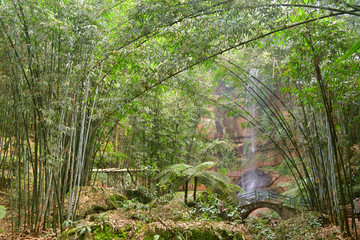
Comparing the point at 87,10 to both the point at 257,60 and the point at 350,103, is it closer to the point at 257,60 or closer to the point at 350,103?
the point at 350,103

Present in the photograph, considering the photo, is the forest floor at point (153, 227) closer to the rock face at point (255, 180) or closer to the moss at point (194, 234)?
the moss at point (194, 234)

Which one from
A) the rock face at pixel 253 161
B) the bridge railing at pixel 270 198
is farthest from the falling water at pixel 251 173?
the bridge railing at pixel 270 198

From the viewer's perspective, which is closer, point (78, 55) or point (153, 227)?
point (153, 227)

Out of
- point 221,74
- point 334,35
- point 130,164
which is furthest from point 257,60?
point 130,164

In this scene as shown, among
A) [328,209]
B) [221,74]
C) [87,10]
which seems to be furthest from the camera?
[221,74]

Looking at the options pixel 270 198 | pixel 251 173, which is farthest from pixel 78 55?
pixel 251 173

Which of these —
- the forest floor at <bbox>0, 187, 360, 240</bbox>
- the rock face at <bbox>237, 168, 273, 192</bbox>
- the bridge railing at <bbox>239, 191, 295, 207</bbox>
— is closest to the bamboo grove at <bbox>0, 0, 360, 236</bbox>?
the forest floor at <bbox>0, 187, 360, 240</bbox>

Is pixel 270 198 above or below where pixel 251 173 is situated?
below

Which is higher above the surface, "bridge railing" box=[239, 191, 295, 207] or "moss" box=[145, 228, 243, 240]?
"moss" box=[145, 228, 243, 240]

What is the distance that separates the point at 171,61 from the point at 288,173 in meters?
9.73

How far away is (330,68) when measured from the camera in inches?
124

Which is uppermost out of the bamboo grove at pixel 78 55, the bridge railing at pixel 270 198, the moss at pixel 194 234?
the bamboo grove at pixel 78 55

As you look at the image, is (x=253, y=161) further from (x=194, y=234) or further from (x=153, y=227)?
(x=153, y=227)

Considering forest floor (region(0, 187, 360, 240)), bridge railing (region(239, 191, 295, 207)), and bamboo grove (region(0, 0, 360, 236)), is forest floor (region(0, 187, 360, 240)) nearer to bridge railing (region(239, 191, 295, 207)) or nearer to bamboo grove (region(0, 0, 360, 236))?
bamboo grove (region(0, 0, 360, 236))
